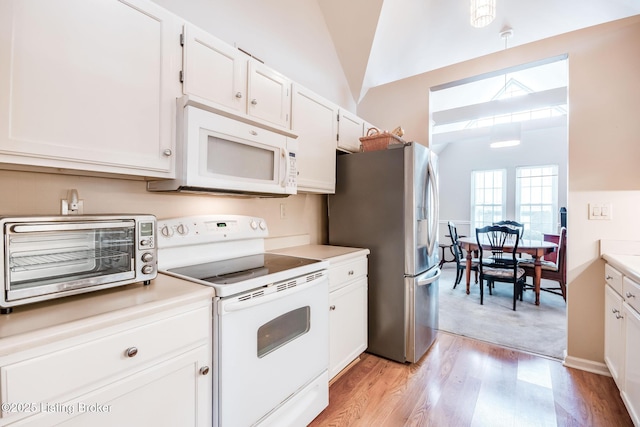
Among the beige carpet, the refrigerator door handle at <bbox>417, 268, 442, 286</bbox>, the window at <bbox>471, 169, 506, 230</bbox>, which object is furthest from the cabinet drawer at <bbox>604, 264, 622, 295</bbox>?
the window at <bbox>471, 169, 506, 230</bbox>

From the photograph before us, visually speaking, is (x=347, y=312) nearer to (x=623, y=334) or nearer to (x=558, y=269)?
(x=623, y=334)

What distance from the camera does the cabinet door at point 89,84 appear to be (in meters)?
0.92

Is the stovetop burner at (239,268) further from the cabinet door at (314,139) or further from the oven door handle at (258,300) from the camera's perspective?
the cabinet door at (314,139)

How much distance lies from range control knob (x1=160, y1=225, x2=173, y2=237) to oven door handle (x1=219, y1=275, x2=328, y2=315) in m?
0.57

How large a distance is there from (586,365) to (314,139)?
2.68 meters

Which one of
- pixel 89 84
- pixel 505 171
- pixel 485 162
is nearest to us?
pixel 89 84

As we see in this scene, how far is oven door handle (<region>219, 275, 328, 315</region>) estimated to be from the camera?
116cm

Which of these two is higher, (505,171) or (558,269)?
(505,171)

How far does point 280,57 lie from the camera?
2.37 metres

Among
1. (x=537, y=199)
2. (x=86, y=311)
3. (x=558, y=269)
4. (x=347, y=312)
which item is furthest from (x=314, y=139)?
(x=537, y=199)

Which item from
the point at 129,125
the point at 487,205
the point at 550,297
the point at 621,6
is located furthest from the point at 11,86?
the point at 487,205

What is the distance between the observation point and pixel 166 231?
1.48 meters

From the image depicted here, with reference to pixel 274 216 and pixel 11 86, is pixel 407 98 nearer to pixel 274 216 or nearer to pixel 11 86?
pixel 274 216

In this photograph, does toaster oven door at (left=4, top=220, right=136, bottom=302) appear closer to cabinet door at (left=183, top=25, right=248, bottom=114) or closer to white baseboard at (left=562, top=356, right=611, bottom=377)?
cabinet door at (left=183, top=25, right=248, bottom=114)
